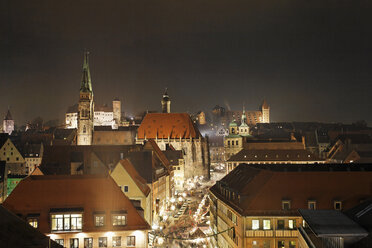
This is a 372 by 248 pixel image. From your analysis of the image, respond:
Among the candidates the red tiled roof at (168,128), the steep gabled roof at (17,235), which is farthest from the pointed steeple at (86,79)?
the steep gabled roof at (17,235)

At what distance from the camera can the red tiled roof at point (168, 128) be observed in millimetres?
132375

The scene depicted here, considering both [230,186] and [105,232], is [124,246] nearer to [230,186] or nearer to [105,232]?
[105,232]

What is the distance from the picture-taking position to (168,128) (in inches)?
5261

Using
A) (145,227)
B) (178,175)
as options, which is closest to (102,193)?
(145,227)

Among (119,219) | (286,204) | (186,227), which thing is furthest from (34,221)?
(186,227)

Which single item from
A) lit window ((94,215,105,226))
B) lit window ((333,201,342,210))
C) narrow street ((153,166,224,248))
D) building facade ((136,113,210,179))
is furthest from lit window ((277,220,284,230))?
building facade ((136,113,210,179))

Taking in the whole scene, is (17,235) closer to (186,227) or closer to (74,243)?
(74,243)

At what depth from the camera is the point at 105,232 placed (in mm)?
36281

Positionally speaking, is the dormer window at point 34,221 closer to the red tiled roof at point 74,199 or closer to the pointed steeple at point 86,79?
the red tiled roof at point 74,199

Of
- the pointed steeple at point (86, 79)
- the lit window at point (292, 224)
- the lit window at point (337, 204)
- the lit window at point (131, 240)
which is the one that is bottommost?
the lit window at point (131, 240)

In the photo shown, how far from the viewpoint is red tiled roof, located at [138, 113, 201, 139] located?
13238 cm

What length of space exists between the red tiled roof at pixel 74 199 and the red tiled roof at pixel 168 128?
9367cm

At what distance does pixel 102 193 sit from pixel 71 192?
2738mm

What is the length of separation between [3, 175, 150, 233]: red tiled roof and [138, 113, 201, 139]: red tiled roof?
9367 cm
